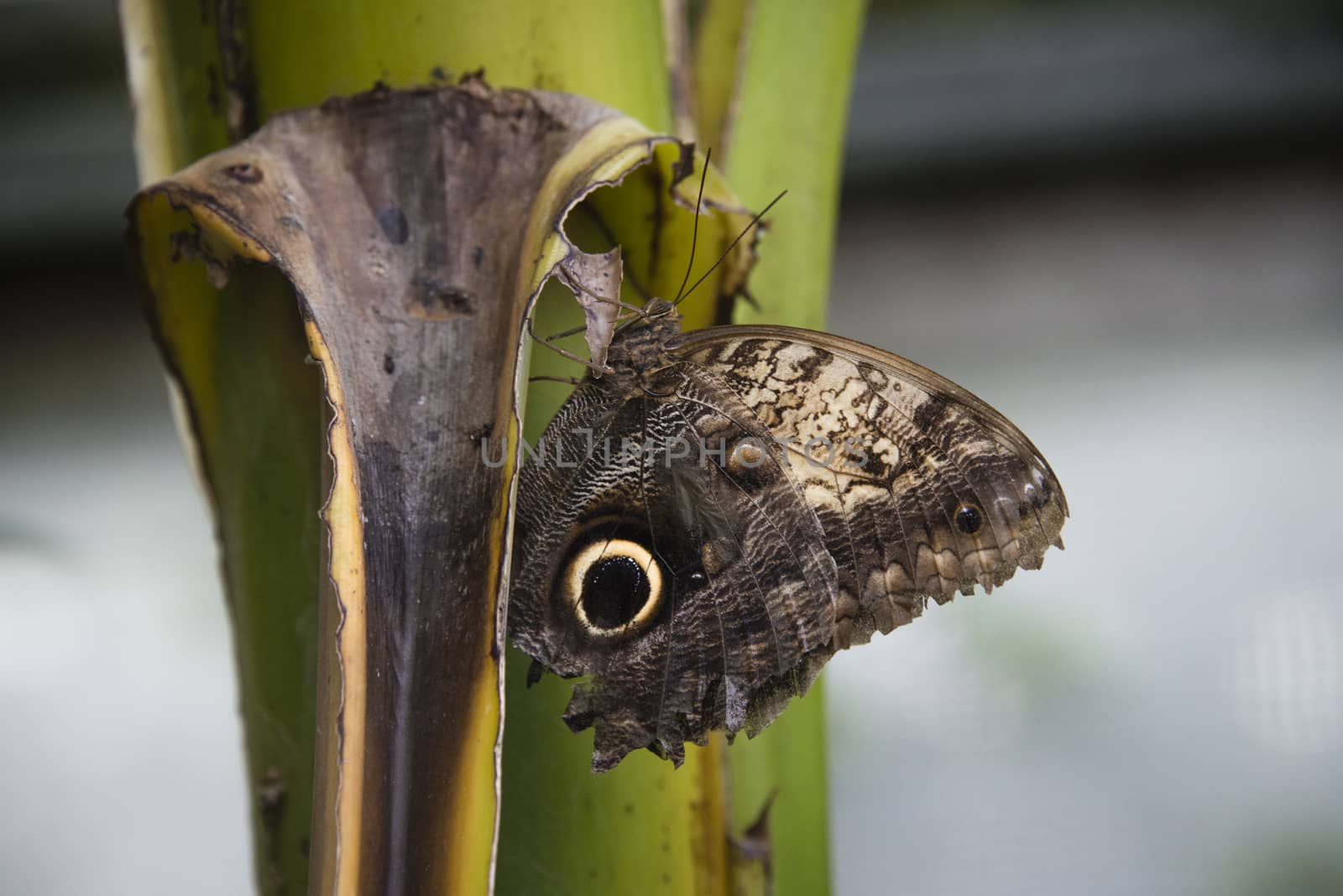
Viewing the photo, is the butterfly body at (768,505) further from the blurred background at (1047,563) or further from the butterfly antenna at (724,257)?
the blurred background at (1047,563)

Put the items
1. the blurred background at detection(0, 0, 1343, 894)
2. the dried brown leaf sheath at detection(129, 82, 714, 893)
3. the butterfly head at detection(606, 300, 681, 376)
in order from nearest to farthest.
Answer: the dried brown leaf sheath at detection(129, 82, 714, 893) < the butterfly head at detection(606, 300, 681, 376) < the blurred background at detection(0, 0, 1343, 894)

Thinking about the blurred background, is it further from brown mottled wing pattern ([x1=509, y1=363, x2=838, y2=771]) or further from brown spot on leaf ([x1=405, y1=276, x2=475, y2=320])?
brown spot on leaf ([x1=405, y1=276, x2=475, y2=320])

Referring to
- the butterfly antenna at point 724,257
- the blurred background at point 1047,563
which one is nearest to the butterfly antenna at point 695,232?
the butterfly antenna at point 724,257

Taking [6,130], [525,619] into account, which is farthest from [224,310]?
[6,130]

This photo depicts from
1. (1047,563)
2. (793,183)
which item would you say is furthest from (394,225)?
(1047,563)

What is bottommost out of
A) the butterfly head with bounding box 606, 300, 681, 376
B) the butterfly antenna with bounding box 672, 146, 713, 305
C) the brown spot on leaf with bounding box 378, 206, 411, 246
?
the brown spot on leaf with bounding box 378, 206, 411, 246

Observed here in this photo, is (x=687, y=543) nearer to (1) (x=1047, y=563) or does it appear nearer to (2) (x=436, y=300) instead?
(2) (x=436, y=300)

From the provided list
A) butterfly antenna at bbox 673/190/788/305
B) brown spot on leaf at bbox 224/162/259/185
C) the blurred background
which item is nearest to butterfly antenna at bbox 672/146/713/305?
butterfly antenna at bbox 673/190/788/305

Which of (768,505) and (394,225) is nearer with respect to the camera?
(394,225)
